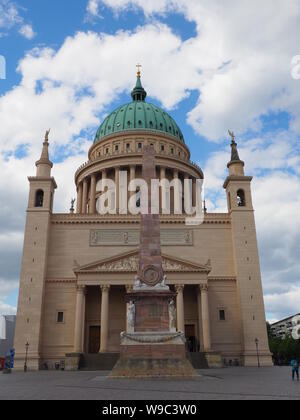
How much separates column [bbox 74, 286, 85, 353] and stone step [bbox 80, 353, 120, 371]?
4.58 meters

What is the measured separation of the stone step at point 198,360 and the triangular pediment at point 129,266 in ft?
33.7

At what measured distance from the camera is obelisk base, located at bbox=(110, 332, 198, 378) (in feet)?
75.0

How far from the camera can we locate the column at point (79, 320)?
4674 centimetres

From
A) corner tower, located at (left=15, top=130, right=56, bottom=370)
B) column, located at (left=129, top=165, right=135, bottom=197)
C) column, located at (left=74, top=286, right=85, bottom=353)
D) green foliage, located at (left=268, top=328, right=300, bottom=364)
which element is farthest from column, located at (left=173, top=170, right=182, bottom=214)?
green foliage, located at (left=268, top=328, right=300, bottom=364)

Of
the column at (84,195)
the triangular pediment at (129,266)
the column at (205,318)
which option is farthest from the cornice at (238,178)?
the column at (84,195)

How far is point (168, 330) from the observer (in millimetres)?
23969

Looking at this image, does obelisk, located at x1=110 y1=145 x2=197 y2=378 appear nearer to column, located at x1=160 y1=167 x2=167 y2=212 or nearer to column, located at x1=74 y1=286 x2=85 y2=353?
column, located at x1=74 y1=286 x2=85 y2=353

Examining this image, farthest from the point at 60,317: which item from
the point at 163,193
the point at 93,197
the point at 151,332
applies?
the point at 151,332

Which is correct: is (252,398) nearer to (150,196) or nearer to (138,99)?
(150,196)

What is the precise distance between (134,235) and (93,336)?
13864 mm

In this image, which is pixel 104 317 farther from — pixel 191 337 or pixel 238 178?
pixel 238 178

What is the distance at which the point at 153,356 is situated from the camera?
23.0 metres

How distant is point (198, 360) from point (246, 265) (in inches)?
637
